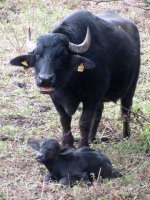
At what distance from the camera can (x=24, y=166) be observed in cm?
631

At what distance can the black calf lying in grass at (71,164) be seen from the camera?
5730mm

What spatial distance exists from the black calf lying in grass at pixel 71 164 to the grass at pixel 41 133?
5.7 inches

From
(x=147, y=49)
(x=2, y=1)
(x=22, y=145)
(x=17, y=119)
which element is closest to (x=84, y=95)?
(x=22, y=145)

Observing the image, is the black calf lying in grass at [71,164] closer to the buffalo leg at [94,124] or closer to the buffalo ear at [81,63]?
the buffalo ear at [81,63]

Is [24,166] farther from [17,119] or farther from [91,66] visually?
[17,119]

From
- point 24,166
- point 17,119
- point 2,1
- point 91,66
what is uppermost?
point 91,66

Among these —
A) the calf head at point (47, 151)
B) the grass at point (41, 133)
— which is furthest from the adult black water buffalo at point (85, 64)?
the calf head at point (47, 151)

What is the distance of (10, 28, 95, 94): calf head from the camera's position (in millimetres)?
6141

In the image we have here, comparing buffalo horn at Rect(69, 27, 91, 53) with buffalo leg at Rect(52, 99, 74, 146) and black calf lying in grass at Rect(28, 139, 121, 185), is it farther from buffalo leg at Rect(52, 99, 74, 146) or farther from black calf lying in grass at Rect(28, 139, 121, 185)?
black calf lying in grass at Rect(28, 139, 121, 185)

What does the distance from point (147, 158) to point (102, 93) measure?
3.09ft

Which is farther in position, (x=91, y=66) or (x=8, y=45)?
(x=8, y=45)

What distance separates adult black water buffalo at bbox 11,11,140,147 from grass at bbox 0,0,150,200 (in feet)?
1.18

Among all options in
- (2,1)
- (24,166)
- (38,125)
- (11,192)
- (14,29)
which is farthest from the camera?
(2,1)

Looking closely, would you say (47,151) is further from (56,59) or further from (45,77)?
(56,59)
